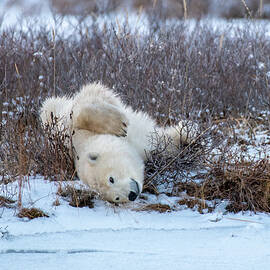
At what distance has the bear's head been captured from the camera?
280 centimetres

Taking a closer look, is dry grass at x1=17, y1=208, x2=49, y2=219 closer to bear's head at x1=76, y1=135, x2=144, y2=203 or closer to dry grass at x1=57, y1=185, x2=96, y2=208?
dry grass at x1=57, y1=185, x2=96, y2=208

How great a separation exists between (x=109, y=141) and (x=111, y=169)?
0.27m

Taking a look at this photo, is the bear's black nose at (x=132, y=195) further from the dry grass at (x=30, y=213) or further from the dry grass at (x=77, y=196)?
the dry grass at (x=30, y=213)

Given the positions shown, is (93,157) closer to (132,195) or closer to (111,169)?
(111,169)

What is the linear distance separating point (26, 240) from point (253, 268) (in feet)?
3.73

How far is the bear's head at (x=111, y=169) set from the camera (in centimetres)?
280

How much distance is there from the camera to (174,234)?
2600 millimetres

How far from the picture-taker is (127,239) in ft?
8.23

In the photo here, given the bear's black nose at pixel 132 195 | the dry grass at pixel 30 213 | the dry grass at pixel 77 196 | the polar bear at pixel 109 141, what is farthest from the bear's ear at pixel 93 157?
the dry grass at pixel 30 213

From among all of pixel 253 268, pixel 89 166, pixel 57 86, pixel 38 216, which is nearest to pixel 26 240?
pixel 38 216

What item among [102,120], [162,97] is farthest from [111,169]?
[162,97]

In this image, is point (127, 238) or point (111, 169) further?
point (111, 169)

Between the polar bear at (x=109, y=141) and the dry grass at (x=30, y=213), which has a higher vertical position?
the polar bear at (x=109, y=141)

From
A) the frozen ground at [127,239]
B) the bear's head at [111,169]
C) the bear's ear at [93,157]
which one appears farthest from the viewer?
Result: the bear's ear at [93,157]
